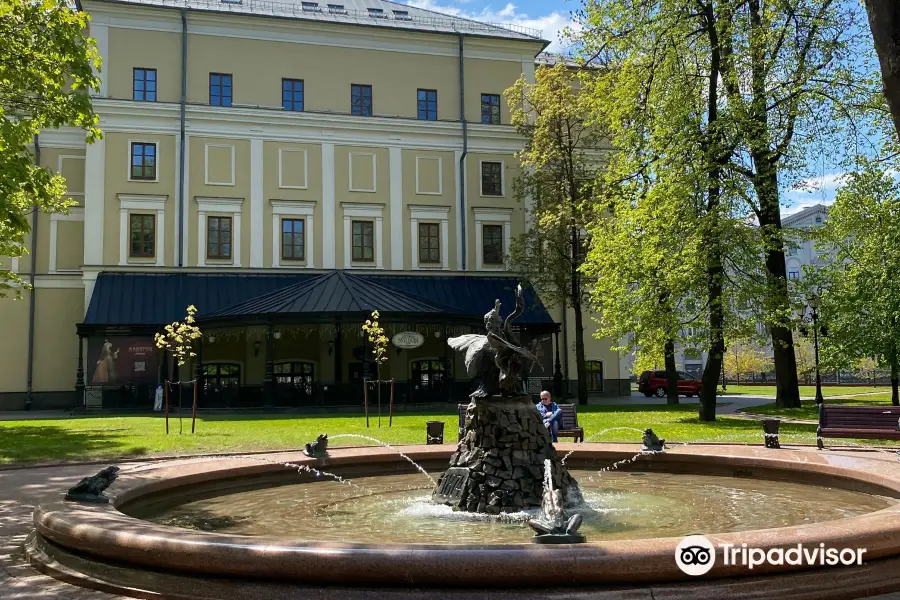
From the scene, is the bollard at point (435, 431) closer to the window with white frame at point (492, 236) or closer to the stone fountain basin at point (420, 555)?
the stone fountain basin at point (420, 555)

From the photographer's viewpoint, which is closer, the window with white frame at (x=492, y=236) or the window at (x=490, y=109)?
the window with white frame at (x=492, y=236)

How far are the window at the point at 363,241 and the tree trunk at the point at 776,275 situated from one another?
1953 cm

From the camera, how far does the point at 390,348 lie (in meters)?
35.8

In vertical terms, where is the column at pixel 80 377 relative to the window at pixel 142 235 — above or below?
below

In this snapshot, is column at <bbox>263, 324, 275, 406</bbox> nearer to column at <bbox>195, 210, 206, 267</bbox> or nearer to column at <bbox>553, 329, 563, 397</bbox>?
column at <bbox>195, 210, 206, 267</bbox>

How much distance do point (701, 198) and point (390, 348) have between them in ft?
55.4

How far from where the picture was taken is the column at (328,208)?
38.9 metres

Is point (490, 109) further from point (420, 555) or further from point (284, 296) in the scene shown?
point (420, 555)

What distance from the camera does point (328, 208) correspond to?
39125mm

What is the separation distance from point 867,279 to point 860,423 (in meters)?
16.7

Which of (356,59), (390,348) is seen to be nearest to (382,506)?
(390,348)

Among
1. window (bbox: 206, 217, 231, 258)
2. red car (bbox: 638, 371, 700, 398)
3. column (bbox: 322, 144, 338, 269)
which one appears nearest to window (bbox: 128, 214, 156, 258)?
window (bbox: 206, 217, 231, 258)

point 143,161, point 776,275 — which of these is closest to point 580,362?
point 776,275

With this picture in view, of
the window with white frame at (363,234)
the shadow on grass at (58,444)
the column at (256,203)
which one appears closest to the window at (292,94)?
the column at (256,203)
